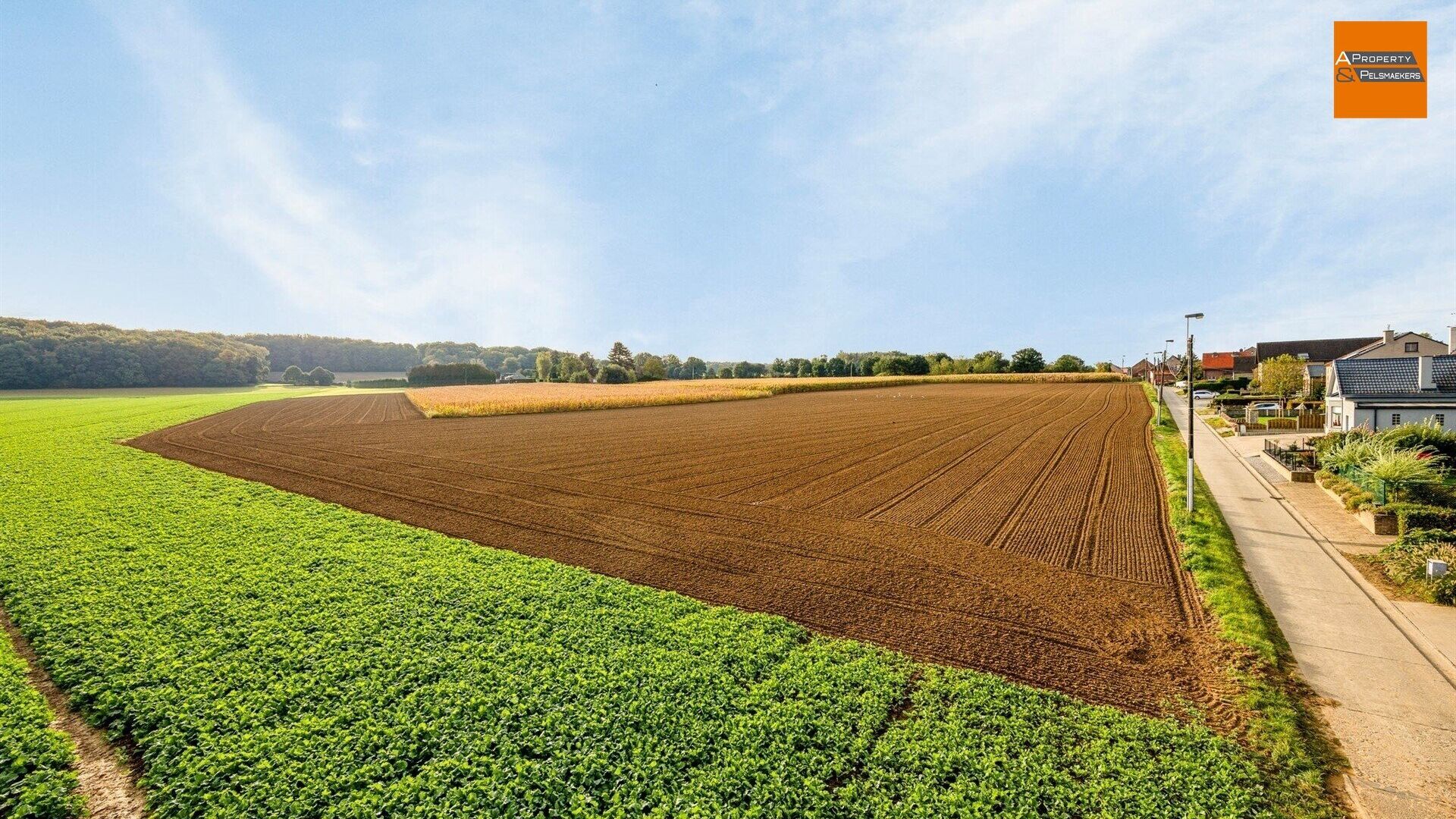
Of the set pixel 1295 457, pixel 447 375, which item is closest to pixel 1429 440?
pixel 1295 457

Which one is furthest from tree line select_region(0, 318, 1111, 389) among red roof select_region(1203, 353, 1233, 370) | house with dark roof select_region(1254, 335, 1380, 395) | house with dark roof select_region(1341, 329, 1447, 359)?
house with dark roof select_region(1341, 329, 1447, 359)

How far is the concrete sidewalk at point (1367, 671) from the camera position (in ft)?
17.5

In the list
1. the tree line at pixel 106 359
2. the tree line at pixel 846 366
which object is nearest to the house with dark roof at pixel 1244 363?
the tree line at pixel 846 366

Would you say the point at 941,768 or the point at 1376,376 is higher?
the point at 1376,376

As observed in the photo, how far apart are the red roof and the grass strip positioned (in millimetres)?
105843

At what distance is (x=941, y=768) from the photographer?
5.21m

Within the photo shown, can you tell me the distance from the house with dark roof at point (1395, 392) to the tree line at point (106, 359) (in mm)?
144685

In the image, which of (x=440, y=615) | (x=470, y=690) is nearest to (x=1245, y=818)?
(x=470, y=690)

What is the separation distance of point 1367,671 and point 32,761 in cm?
1534

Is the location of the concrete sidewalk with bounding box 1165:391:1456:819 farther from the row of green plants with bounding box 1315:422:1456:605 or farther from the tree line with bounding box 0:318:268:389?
the tree line with bounding box 0:318:268:389

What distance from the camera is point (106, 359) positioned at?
9125 cm

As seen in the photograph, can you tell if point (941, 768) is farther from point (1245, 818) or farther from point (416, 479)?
point (416, 479)

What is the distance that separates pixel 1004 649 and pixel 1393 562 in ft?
30.5

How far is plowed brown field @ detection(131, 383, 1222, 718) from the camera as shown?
7.89 m
